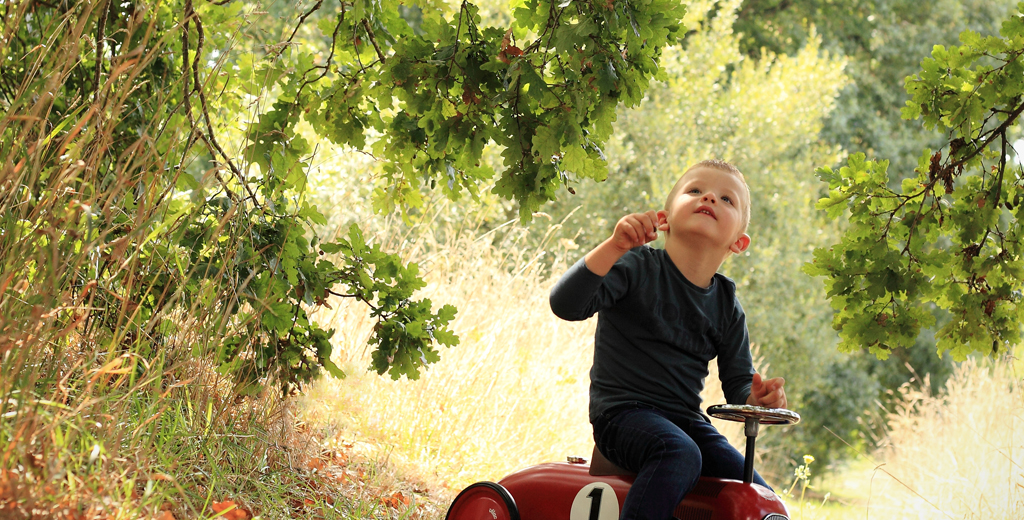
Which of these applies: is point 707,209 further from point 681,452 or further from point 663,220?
point 681,452

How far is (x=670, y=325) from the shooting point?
2.31m

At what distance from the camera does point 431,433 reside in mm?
3727

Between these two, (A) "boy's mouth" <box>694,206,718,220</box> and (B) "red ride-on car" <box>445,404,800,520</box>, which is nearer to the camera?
(B) "red ride-on car" <box>445,404,800,520</box>

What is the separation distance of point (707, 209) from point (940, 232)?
0.86m

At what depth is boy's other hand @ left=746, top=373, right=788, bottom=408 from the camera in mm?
2102

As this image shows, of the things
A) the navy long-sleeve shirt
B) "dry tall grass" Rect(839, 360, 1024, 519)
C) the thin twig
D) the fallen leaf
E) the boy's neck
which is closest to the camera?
the fallen leaf

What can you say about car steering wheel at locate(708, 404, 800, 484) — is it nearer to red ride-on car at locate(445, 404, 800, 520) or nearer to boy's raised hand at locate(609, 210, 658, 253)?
red ride-on car at locate(445, 404, 800, 520)

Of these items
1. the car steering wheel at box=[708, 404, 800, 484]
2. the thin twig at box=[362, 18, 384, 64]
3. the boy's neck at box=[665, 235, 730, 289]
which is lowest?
the car steering wheel at box=[708, 404, 800, 484]

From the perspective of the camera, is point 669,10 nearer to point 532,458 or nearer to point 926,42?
point 532,458

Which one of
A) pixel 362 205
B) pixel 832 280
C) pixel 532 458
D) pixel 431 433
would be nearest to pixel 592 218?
pixel 362 205

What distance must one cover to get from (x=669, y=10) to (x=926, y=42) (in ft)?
49.0

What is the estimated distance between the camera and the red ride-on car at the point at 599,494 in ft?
6.24

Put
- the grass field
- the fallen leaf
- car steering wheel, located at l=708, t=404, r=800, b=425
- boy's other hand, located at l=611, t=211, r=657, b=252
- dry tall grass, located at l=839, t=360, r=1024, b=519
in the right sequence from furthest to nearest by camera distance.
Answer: dry tall grass, located at l=839, t=360, r=1024, b=519 → the grass field → boy's other hand, located at l=611, t=211, r=657, b=252 → car steering wheel, located at l=708, t=404, r=800, b=425 → the fallen leaf

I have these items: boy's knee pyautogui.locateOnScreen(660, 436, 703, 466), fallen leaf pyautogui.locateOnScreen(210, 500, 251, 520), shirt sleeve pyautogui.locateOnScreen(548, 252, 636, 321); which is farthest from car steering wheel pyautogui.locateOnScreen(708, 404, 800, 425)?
fallen leaf pyautogui.locateOnScreen(210, 500, 251, 520)
